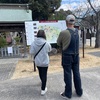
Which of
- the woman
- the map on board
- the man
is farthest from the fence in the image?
the man

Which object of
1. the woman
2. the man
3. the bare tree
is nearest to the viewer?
the man

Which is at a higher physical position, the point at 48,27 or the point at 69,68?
the point at 48,27

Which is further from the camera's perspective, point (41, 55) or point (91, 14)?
point (91, 14)

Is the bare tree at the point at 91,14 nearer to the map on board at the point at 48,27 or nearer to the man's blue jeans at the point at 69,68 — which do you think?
the map on board at the point at 48,27

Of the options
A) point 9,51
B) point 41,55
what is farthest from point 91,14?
point 41,55

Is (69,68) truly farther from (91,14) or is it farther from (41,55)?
(91,14)

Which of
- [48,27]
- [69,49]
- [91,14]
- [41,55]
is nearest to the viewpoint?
[69,49]

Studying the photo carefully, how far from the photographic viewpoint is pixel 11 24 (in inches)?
555

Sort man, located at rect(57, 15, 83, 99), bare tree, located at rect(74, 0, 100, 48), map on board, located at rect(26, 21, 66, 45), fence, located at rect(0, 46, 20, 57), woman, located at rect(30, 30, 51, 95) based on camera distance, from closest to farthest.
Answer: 1. man, located at rect(57, 15, 83, 99)
2. woman, located at rect(30, 30, 51, 95)
3. map on board, located at rect(26, 21, 66, 45)
4. fence, located at rect(0, 46, 20, 57)
5. bare tree, located at rect(74, 0, 100, 48)

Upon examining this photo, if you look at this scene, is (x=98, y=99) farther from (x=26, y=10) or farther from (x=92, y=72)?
(x=26, y=10)

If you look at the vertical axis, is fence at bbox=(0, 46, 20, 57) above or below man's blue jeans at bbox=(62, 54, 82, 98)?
below

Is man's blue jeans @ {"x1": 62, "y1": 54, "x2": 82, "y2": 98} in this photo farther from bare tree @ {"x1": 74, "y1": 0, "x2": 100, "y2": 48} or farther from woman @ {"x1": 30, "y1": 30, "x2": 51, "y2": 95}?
bare tree @ {"x1": 74, "y1": 0, "x2": 100, "y2": 48}

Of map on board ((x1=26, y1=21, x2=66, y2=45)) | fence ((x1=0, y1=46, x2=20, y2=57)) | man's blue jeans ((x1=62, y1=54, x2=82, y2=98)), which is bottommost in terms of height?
fence ((x1=0, y1=46, x2=20, y2=57))

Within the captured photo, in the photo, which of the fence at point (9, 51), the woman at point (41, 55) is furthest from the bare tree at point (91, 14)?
the woman at point (41, 55)
